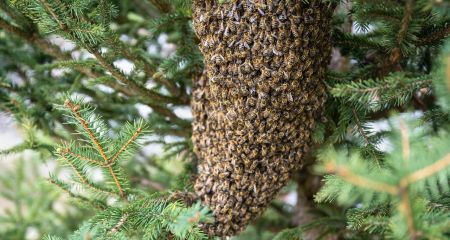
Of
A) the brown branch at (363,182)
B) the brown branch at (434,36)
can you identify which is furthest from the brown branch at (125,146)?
the brown branch at (434,36)

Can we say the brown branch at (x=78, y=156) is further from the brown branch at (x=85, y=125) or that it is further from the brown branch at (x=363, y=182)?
the brown branch at (x=363, y=182)

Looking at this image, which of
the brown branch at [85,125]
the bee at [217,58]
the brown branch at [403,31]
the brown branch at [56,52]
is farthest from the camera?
the brown branch at [56,52]

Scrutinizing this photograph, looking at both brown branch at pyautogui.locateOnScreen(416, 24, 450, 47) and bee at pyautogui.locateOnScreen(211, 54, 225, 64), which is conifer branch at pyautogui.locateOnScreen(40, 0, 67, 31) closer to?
bee at pyautogui.locateOnScreen(211, 54, 225, 64)

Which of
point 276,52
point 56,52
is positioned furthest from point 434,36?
point 56,52

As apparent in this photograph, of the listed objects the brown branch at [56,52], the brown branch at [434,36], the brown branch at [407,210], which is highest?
the brown branch at [56,52]

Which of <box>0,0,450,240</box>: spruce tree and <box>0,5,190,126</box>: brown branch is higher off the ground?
<box>0,5,190,126</box>: brown branch

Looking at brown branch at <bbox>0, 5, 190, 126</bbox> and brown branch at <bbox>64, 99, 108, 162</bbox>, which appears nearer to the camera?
brown branch at <bbox>64, 99, 108, 162</bbox>

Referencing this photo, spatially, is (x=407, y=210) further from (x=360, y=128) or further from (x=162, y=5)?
(x=162, y=5)

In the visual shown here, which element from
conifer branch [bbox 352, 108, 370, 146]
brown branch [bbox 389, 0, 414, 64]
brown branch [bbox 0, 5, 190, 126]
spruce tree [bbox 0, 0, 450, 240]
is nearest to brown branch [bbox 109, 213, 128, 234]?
spruce tree [bbox 0, 0, 450, 240]

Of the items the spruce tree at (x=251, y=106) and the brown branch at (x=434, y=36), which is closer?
the spruce tree at (x=251, y=106)
